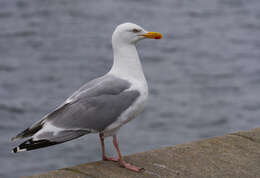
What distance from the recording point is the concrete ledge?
211 inches

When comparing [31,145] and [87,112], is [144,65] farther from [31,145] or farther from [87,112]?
[31,145]

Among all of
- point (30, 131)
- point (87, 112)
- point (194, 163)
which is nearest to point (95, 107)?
point (87, 112)

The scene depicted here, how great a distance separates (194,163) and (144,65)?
11724 millimetres

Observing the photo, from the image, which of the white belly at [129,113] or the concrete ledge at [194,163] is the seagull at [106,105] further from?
the concrete ledge at [194,163]

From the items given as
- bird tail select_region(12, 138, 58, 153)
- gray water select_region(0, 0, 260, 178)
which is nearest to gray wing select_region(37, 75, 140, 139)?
bird tail select_region(12, 138, 58, 153)

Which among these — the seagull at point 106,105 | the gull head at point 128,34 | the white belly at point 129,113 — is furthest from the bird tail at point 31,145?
the gull head at point 128,34

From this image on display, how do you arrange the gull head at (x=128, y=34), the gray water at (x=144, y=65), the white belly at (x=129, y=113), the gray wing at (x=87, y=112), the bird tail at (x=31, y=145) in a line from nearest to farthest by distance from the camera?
the bird tail at (x=31, y=145) → the gray wing at (x=87, y=112) → the white belly at (x=129, y=113) → the gull head at (x=128, y=34) → the gray water at (x=144, y=65)

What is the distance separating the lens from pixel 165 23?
21.2m

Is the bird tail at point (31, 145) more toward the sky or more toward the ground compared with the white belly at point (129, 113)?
more toward the ground

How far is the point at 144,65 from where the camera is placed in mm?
17266

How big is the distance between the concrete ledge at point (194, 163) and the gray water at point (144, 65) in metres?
6.63

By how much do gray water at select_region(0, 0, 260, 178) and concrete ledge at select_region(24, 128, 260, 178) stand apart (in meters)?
6.63

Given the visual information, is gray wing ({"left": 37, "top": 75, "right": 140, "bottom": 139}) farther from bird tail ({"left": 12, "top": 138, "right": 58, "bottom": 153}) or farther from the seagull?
bird tail ({"left": 12, "top": 138, "right": 58, "bottom": 153})

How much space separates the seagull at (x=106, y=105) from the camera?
17.4 ft
